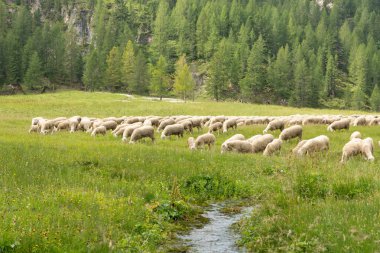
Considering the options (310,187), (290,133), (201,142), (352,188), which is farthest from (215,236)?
(290,133)

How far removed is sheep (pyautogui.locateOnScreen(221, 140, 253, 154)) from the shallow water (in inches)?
359

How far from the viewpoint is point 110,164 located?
16250 millimetres

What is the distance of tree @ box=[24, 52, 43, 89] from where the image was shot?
103 m

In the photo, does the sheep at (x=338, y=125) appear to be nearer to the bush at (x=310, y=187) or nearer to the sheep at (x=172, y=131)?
the sheep at (x=172, y=131)

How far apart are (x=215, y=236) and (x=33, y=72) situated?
103m

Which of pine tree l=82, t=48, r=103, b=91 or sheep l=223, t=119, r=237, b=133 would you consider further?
pine tree l=82, t=48, r=103, b=91

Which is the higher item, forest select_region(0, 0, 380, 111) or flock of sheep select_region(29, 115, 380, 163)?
forest select_region(0, 0, 380, 111)

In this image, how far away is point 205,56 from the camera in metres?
130

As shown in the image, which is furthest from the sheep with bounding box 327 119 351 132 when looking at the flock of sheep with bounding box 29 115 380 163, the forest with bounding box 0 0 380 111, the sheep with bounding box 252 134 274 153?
the forest with bounding box 0 0 380 111

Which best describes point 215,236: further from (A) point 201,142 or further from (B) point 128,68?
(B) point 128,68

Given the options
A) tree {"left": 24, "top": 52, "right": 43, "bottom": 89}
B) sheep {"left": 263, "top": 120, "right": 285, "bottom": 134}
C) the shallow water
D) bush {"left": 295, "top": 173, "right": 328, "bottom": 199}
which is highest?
tree {"left": 24, "top": 52, "right": 43, "bottom": 89}

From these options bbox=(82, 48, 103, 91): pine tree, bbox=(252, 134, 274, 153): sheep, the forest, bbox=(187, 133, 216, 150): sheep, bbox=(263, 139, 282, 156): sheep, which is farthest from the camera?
bbox=(82, 48, 103, 91): pine tree

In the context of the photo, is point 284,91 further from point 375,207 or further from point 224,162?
point 375,207

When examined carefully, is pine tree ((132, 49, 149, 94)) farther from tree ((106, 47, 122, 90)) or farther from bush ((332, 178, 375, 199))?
bush ((332, 178, 375, 199))
